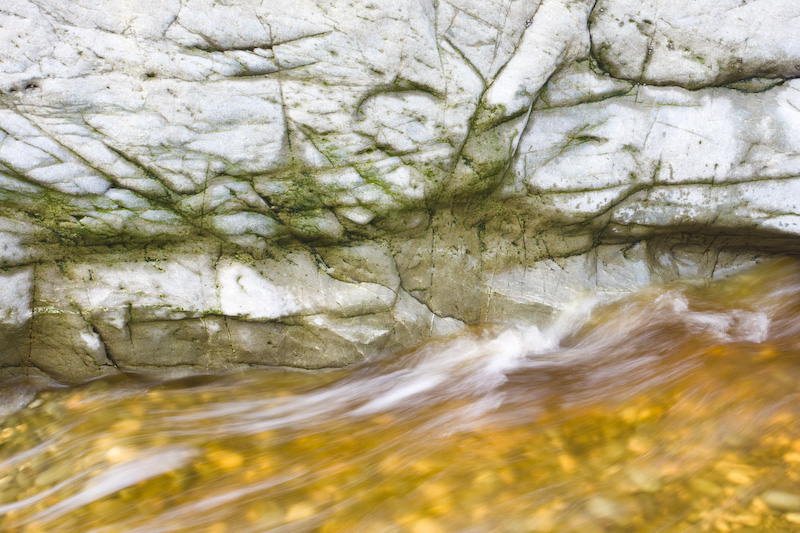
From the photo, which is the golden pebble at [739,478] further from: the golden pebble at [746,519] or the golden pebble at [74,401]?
the golden pebble at [74,401]

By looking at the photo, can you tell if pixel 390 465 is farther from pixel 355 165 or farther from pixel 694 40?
pixel 694 40

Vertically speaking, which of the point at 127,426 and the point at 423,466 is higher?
Answer: the point at 127,426

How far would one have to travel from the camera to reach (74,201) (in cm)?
416

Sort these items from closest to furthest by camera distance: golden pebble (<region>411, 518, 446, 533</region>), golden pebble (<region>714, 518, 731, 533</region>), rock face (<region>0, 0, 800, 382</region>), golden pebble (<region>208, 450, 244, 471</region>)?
golden pebble (<region>714, 518, 731, 533</region>) < golden pebble (<region>411, 518, 446, 533</region>) < golden pebble (<region>208, 450, 244, 471</region>) < rock face (<region>0, 0, 800, 382</region>)

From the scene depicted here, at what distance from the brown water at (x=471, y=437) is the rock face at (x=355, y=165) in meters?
0.37

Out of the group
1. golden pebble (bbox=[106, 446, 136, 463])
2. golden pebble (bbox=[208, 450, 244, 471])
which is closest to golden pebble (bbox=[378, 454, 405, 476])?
golden pebble (bbox=[208, 450, 244, 471])

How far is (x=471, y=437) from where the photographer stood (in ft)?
12.8

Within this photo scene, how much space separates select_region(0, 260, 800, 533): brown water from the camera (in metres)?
3.29

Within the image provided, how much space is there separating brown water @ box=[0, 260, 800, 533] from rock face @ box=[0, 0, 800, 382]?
1.22 feet

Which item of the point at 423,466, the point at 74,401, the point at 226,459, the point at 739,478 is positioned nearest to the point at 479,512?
the point at 423,466

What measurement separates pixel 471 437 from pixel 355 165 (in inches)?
90.4

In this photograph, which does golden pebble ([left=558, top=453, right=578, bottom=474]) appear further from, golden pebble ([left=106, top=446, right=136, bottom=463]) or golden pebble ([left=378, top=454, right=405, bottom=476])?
golden pebble ([left=106, top=446, right=136, bottom=463])

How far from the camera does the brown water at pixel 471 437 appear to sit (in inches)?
129

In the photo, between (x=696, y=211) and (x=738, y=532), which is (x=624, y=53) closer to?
(x=696, y=211)
